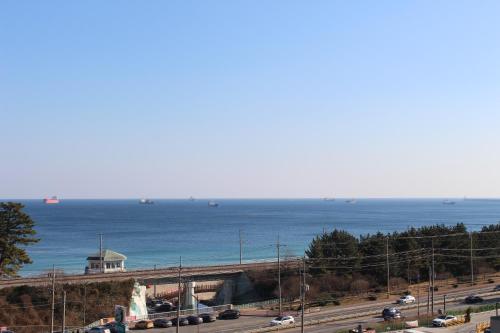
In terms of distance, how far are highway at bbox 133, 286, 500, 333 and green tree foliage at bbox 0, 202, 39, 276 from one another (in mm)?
18198

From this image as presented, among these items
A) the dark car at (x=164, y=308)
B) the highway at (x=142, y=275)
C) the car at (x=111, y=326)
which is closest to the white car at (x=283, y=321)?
the car at (x=111, y=326)

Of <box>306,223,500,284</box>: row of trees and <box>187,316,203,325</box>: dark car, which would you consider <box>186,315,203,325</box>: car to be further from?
<box>306,223,500,284</box>: row of trees

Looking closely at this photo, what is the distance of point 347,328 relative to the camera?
4622 centimetres

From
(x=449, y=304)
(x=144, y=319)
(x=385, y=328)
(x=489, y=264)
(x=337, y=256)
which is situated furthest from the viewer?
(x=489, y=264)

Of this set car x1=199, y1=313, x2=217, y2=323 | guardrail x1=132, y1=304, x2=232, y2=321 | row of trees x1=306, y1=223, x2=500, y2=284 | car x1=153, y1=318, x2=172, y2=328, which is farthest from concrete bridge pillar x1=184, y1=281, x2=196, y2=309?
row of trees x1=306, y1=223, x2=500, y2=284

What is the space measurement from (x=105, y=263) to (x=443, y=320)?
4468 centimetres

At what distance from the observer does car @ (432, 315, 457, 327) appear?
151 ft

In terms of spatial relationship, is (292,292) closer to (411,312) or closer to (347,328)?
(411,312)

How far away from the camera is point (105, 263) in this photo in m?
74.6

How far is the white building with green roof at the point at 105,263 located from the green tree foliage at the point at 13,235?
15.6 metres

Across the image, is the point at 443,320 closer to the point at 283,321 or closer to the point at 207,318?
the point at 283,321

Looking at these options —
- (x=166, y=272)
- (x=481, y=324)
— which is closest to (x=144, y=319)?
(x=166, y=272)

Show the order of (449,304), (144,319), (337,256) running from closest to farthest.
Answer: (144,319) < (449,304) < (337,256)

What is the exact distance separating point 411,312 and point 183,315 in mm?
21851
